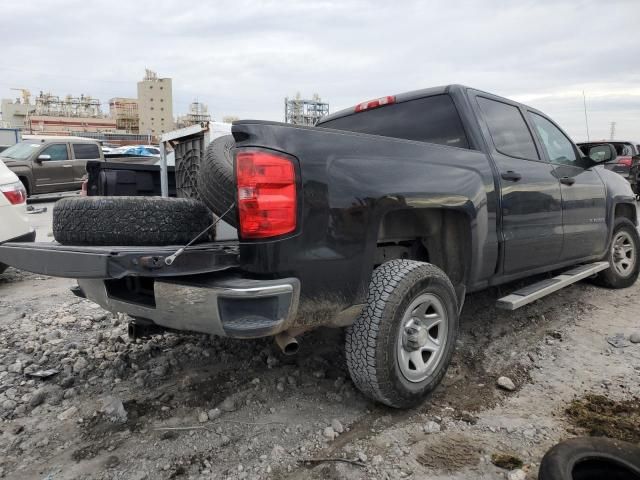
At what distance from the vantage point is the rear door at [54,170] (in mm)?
13641

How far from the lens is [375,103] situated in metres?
3.80

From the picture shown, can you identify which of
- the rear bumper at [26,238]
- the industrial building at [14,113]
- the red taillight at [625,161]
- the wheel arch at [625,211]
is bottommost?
the rear bumper at [26,238]

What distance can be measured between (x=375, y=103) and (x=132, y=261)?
2496 millimetres

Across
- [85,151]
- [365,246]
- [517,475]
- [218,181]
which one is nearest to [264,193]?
[218,181]

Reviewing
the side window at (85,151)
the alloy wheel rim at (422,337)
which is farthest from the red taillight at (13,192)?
the side window at (85,151)

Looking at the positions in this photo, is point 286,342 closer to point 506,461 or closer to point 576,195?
point 506,461

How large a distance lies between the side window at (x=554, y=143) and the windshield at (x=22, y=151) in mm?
14094

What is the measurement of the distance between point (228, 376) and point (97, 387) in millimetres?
799

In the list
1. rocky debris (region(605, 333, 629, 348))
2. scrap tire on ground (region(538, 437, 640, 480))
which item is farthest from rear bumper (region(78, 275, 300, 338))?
rocky debris (region(605, 333, 629, 348))

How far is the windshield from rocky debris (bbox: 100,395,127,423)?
44.2 feet

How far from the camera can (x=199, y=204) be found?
8.10ft

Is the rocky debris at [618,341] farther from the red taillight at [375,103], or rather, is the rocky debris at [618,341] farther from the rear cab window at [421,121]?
the red taillight at [375,103]

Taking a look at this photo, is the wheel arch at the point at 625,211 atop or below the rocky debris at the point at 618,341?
atop

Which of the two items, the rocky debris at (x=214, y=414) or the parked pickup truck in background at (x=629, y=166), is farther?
the parked pickup truck in background at (x=629, y=166)
